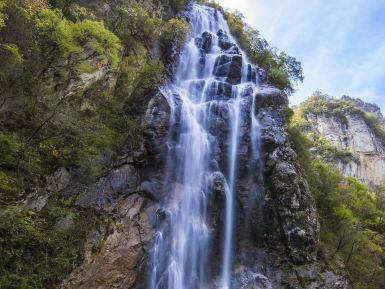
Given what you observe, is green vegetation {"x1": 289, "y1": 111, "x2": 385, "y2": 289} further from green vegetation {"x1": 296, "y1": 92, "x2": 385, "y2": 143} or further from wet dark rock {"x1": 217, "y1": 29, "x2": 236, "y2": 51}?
green vegetation {"x1": 296, "y1": 92, "x2": 385, "y2": 143}

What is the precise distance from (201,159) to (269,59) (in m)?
14.5

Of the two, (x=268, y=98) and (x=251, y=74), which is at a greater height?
(x=251, y=74)

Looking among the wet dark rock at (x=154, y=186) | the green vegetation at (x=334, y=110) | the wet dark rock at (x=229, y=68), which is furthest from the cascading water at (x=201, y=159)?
the green vegetation at (x=334, y=110)

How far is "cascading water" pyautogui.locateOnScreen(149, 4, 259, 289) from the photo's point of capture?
42.1 feet

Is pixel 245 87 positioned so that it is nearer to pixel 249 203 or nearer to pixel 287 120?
pixel 287 120

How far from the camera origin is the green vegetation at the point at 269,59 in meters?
24.3

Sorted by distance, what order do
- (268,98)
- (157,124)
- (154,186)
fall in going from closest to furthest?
(154,186) → (157,124) → (268,98)

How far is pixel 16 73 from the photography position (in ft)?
A: 37.4

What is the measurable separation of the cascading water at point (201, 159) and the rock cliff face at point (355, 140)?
3643cm

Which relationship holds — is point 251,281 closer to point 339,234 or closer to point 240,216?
point 240,216

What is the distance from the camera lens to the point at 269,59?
26.3m

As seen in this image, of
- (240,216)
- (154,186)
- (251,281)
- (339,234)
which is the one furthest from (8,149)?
(339,234)

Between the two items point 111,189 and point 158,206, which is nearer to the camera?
point 111,189

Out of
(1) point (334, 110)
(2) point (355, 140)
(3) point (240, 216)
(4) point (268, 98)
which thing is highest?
(1) point (334, 110)
